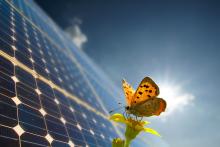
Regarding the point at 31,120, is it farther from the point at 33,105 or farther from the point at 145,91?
the point at 145,91

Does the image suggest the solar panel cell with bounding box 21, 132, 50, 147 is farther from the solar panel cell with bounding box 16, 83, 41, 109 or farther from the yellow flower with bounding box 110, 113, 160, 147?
the yellow flower with bounding box 110, 113, 160, 147

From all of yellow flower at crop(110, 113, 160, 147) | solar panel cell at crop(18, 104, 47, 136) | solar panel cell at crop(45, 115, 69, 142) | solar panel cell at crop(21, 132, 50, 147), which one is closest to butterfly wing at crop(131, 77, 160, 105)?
yellow flower at crop(110, 113, 160, 147)

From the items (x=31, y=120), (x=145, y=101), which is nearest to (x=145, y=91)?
(x=145, y=101)

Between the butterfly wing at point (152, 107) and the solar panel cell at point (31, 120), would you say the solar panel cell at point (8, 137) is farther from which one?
the butterfly wing at point (152, 107)

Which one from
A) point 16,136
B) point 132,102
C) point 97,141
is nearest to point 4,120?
point 16,136

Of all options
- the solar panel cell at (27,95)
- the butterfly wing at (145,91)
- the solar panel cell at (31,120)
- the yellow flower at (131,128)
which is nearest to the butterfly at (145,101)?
the butterfly wing at (145,91)

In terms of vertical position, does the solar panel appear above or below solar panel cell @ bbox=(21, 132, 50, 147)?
above

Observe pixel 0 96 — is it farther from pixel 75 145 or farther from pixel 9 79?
pixel 75 145
